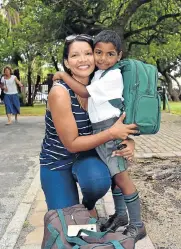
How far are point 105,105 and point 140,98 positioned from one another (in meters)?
0.24

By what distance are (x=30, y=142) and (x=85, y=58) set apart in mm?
6007

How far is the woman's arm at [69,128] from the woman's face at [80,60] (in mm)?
220

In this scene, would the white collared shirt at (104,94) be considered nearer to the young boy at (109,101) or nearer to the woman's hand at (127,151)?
the young boy at (109,101)

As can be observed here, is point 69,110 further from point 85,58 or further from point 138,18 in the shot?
point 138,18

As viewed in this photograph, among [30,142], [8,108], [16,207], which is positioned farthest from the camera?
[8,108]

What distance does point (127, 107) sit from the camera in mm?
2516

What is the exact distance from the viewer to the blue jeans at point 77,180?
2516 millimetres

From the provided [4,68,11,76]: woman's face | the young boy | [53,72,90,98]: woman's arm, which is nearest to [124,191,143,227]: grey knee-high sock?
the young boy

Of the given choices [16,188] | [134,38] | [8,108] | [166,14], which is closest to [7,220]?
[16,188]

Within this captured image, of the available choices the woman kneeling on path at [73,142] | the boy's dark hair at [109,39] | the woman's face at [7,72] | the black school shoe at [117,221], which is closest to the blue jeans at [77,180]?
the woman kneeling on path at [73,142]

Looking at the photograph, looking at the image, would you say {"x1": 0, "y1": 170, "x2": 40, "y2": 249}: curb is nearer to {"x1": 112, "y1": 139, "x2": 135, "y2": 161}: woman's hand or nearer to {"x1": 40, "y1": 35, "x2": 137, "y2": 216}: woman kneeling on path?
{"x1": 40, "y1": 35, "x2": 137, "y2": 216}: woman kneeling on path

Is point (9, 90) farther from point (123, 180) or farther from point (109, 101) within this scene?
point (109, 101)

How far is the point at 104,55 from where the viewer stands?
8.70 feet

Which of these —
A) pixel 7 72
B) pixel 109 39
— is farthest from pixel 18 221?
pixel 7 72
